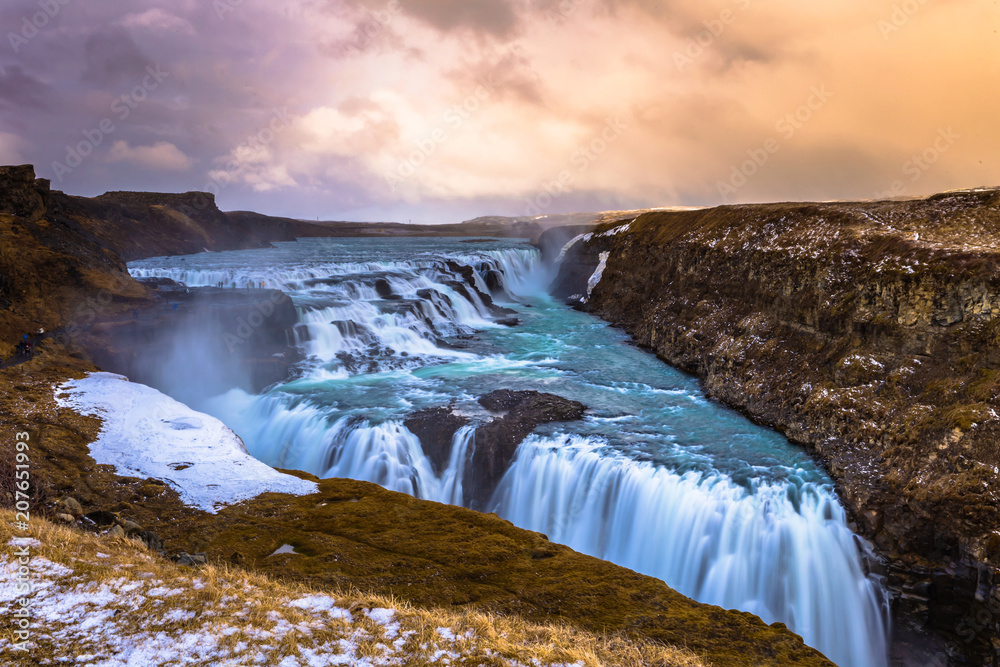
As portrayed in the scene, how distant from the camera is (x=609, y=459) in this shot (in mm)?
15336

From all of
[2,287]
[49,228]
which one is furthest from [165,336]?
[49,228]

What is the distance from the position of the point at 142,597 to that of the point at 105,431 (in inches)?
328

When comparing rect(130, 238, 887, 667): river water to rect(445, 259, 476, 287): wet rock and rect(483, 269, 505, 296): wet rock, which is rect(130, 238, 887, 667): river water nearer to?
rect(445, 259, 476, 287): wet rock

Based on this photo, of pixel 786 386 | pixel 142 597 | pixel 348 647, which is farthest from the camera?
pixel 786 386

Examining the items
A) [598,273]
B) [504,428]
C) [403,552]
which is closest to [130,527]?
[403,552]

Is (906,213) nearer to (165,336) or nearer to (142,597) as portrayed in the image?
(142,597)

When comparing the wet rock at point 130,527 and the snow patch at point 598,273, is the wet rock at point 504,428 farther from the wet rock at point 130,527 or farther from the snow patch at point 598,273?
the snow patch at point 598,273

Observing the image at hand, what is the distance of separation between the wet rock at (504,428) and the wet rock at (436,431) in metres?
0.86

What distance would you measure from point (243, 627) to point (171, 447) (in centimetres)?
820

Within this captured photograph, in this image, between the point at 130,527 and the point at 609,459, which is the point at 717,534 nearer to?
the point at 609,459

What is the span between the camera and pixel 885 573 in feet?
37.8

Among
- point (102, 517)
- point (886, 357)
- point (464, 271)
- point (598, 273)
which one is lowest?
point (102, 517)

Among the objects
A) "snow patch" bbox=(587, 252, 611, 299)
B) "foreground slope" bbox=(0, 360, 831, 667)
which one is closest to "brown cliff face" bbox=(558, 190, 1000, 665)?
"foreground slope" bbox=(0, 360, 831, 667)

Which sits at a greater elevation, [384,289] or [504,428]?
[384,289]
